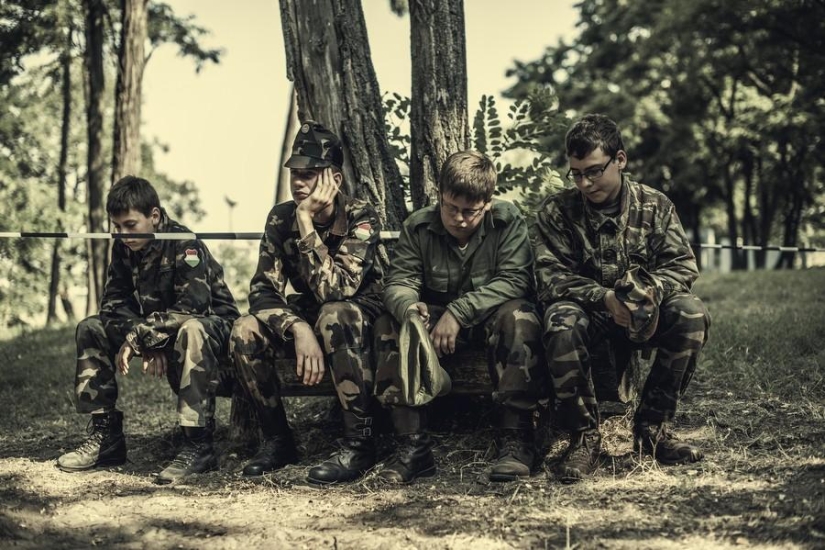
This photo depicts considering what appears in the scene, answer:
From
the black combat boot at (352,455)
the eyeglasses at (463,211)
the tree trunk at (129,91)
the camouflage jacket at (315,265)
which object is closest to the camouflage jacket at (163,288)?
the camouflage jacket at (315,265)

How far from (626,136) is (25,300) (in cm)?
2116

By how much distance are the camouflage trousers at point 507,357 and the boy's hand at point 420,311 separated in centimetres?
16

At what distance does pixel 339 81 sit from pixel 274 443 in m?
2.17

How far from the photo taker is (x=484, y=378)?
4.44 metres

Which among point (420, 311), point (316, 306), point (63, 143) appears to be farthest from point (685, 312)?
point (63, 143)

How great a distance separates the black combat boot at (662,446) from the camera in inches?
159

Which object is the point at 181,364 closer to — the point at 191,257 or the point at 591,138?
the point at 191,257

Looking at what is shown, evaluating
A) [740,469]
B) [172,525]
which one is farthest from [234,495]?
[740,469]

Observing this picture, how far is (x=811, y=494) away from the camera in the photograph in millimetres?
3346

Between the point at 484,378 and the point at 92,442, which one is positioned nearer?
the point at 484,378

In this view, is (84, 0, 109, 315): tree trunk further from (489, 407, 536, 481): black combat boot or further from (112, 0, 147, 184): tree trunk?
(489, 407, 536, 481): black combat boot

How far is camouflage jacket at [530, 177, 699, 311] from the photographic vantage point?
166 inches

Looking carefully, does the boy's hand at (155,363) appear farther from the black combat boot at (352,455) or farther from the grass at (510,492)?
the black combat boot at (352,455)

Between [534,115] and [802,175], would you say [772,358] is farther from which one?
[802,175]
